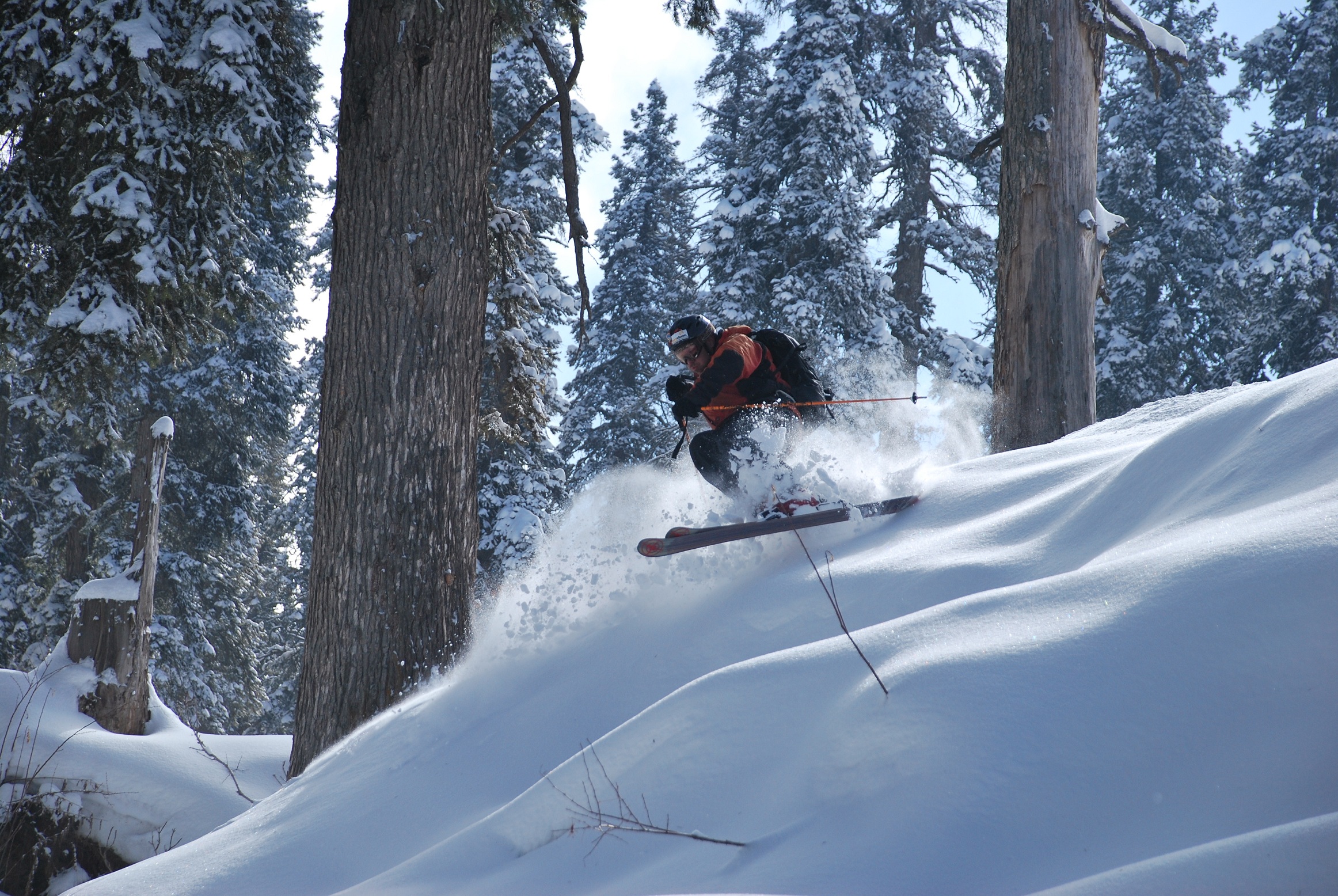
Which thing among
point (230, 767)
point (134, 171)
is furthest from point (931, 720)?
point (134, 171)

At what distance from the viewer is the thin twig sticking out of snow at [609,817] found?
7.98 ft

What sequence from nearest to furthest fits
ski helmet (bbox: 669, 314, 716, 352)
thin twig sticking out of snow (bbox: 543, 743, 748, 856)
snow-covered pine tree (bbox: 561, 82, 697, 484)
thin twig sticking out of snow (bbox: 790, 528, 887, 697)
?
thin twig sticking out of snow (bbox: 543, 743, 748, 856) < thin twig sticking out of snow (bbox: 790, 528, 887, 697) < ski helmet (bbox: 669, 314, 716, 352) < snow-covered pine tree (bbox: 561, 82, 697, 484)

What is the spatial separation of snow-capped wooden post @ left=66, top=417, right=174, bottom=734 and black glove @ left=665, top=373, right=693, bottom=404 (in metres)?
4.79

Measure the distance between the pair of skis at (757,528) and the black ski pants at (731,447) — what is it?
2.40 feet

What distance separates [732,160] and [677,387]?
18.4 metres

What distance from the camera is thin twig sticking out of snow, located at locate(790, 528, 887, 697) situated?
2.60m

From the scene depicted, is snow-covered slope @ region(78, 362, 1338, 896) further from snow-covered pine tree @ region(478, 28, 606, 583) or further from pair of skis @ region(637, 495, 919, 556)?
snow-covered pine tree @ region(478, 28, 606, 583)

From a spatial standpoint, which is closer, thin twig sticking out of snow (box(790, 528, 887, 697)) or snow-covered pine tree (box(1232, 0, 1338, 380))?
thin twig sticking out of snow (box(790, 528, 887, 697))

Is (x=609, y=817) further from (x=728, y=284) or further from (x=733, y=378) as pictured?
(x=728, y=284)

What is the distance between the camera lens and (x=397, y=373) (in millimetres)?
4855

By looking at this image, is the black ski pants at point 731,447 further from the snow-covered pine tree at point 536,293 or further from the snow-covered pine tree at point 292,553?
the snow-covered pine tree at point 292,553

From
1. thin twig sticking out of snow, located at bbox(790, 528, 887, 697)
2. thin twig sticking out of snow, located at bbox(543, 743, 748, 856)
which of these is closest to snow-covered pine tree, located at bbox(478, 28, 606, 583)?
thin twig sticking out of snow, located at bbox(790, 528, 887, 697)

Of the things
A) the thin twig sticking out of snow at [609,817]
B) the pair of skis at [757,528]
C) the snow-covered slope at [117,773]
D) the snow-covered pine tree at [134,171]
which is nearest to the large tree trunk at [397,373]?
the pair of skis at [757,528]

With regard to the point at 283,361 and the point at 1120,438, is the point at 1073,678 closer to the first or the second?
the point at 1120,438
